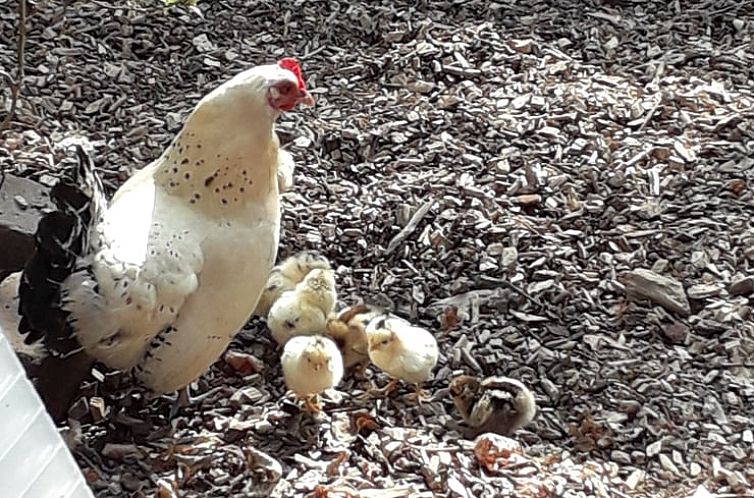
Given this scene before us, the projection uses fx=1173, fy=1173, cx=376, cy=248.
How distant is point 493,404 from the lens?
7.98 feet

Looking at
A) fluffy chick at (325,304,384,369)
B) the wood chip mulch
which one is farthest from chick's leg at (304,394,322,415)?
fluffy chick at (325,304,384,369)

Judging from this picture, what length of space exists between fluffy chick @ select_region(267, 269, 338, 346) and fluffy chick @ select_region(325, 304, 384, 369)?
0.09ft

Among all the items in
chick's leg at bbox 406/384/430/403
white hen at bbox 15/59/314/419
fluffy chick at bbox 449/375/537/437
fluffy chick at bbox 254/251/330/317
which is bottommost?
chick's leg at bbox 406/384/430/403

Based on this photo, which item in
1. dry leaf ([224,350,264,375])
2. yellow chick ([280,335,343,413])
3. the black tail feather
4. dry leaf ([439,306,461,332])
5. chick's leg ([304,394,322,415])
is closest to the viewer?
the black tail feather

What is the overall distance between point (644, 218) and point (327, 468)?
1184 mm

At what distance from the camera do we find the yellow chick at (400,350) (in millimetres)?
2486

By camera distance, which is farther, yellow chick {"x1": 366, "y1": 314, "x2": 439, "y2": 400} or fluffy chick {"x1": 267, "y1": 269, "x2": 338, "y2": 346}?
fluffy chick {"x1": 267, "y1": 269, "x2": 338, "y2": 346}

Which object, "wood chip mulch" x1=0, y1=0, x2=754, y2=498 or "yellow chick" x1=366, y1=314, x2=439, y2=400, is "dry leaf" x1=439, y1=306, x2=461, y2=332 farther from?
"yellow chick" x1=366, y1=314, x2=439, y2=400

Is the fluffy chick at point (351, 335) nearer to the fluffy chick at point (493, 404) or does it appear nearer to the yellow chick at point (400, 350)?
the yellow chick at point (400, 350)

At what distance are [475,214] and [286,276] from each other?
57 cm

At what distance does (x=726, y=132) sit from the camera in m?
3.35

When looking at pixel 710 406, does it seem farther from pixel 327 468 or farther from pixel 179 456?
pixel 179 456

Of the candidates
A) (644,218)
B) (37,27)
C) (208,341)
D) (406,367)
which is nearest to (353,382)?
(406,367)

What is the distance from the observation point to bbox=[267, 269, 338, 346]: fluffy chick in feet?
8.54
